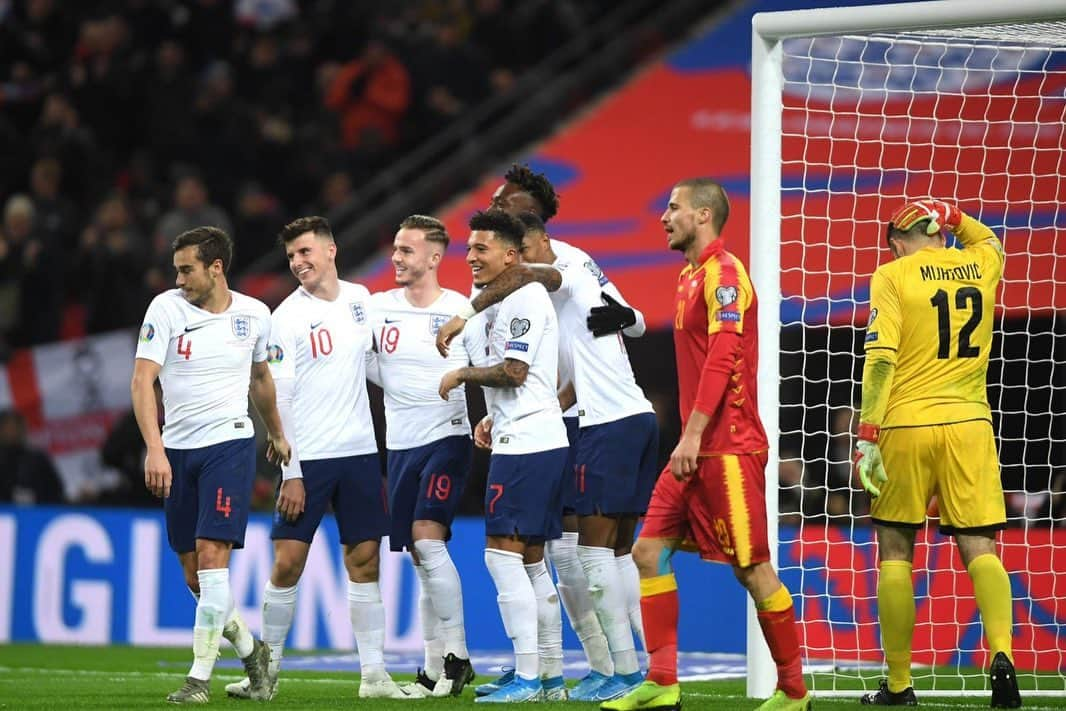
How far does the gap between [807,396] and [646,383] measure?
4.46ft

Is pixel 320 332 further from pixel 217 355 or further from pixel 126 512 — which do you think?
pixel 126 512

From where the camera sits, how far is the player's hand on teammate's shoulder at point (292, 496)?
7.99m

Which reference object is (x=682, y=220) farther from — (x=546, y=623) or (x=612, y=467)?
(x=546, y=623)

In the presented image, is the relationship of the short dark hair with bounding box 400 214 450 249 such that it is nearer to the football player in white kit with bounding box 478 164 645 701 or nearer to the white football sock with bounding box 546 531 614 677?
the football player in white kit with bounding box 478 164 645 701

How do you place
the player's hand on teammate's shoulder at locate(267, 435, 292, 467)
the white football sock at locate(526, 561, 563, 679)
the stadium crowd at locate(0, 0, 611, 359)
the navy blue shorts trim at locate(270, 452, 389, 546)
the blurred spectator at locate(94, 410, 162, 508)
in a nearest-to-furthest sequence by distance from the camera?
1. the white football sock at locate(526, 561, 563, 679)
2. the player's hand on teammate's shoulder at locate(267, 435, 292, 467)
3. the navy blue shorts trim at locate(270, 452, 389, 546)
4. the blurred spectator at locate(94, 410, 162, 508)
5. the stadium crowd at locate(0, 0, 611, 359)

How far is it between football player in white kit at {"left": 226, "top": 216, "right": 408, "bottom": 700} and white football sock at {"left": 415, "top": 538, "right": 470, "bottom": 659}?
0.86 feet

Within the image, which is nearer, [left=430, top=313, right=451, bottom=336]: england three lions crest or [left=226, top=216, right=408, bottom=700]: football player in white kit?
[left=226, top=216, right=408, bottom=700]: football player in white kit

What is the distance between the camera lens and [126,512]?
1328 cm

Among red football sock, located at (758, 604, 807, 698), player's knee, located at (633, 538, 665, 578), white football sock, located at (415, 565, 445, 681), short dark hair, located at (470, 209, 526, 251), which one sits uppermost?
short dark hair, located at (470, 209, 526, 251)

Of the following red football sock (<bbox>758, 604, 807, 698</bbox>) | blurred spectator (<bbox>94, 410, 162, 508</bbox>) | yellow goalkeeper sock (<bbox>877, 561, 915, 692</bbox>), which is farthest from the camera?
blurred spectator (<bbox>94, 410, 162, 508</bbox>)

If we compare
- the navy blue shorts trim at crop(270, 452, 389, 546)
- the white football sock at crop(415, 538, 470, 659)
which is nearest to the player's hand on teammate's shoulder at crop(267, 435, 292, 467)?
the navy blue shorts trim at crop(270, 452, 389, 546)

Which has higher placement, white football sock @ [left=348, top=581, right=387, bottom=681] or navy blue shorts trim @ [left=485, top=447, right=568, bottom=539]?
Answer: navy blue shorts trim @ [left=485, top=447, right=568, bottom=539]

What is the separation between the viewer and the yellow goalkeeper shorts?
7461 mm

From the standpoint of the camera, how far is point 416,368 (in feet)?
27.9
